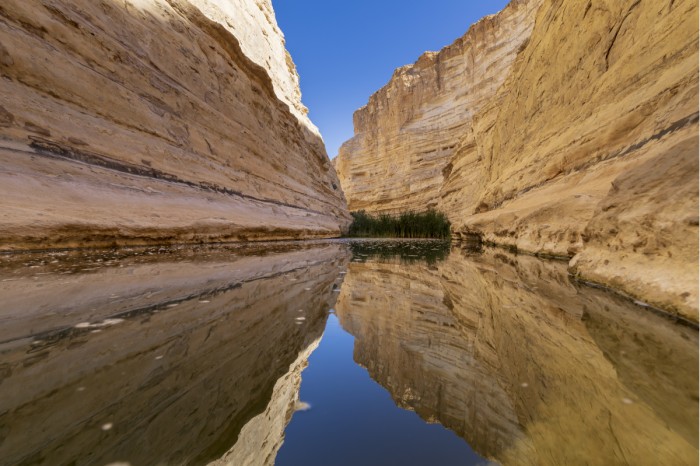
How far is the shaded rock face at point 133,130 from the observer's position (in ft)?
14.1

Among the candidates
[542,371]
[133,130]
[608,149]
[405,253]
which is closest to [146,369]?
[542,371]

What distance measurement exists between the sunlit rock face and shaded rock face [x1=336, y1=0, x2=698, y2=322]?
46.1 feet

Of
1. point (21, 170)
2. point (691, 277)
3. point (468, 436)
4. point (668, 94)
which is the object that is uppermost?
point (668, 94)

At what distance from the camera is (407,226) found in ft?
56.4

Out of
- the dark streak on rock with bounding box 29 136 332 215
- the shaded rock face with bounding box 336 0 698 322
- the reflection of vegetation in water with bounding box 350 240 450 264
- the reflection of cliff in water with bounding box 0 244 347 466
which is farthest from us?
the reflection of vegetation in water with bounding box 350 240 450 264

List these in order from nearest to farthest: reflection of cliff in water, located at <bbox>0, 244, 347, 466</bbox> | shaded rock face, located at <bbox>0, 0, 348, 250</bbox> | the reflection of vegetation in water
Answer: reflection of cliff in water, located at <bbox>0, 244, 347, 466</bbox> → shaded rock face, located at <bbox>0, 0, 348, 250</bbox> → the reflection of vegetation in water

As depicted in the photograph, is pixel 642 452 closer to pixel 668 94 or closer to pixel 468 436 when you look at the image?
pixel 468 436

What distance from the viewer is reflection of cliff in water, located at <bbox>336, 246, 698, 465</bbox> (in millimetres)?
867

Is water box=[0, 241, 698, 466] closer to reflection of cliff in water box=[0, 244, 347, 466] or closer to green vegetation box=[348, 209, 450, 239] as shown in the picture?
reflection of cliff in water box=[0, 244, 347, 466]

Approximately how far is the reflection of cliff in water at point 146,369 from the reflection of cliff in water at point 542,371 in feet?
1.52

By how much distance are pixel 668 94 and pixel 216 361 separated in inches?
212

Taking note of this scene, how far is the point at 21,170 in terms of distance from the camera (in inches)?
159

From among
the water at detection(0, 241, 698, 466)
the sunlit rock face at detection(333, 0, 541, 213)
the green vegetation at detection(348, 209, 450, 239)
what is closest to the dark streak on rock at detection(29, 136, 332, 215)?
the water at detection(0, 241, 698, 466)

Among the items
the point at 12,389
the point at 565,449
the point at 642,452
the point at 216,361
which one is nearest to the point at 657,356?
the point at 642,452
